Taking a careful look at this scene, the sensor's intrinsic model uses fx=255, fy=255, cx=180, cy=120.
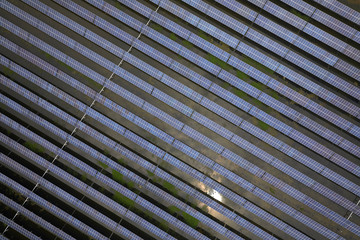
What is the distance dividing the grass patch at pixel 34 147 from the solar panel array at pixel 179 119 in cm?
6

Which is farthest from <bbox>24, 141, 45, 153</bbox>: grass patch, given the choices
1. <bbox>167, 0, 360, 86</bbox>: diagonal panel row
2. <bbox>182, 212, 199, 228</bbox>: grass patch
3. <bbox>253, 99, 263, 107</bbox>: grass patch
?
<bbox>253, 99, 263, 107</bbox>: grass patch

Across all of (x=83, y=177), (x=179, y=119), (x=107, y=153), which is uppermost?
(x=179, y=119)

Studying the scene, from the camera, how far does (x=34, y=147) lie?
1499 cm

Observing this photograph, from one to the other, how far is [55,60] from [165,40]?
661cm

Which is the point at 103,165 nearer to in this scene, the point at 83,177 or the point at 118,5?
the point at 83,177

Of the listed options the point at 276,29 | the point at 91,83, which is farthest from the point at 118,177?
the point at 276,29

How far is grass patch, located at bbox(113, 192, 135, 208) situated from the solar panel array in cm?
13

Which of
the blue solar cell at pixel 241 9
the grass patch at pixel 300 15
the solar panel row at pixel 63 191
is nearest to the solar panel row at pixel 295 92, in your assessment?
the blue solar cell at pixel 241 9

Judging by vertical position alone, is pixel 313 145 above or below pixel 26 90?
above

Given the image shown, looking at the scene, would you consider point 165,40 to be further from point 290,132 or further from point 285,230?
point 285,230

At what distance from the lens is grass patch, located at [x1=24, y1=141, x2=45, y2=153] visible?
1497cm

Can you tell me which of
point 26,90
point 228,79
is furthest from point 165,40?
point 26,90

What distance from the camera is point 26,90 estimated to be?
47.5 feet

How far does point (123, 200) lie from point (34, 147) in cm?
611
